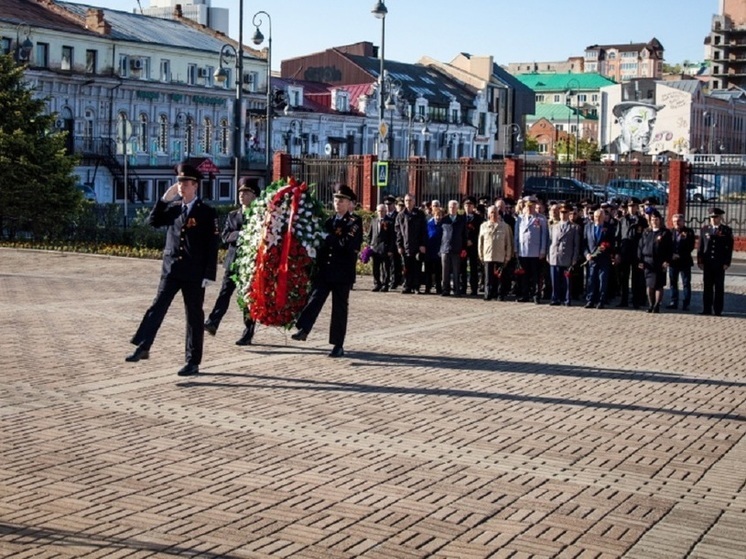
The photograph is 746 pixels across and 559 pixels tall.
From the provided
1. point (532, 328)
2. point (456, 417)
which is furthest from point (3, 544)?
point (532, 328)

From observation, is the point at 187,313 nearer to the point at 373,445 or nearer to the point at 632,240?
the point at 373,445

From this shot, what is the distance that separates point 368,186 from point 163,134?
105 feet

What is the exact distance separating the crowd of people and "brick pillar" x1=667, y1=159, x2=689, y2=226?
818 cm

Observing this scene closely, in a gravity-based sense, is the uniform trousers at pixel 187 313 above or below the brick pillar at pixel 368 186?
below

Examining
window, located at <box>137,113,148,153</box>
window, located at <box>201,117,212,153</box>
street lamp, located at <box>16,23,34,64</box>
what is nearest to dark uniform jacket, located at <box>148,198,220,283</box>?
street lamp, located at <box>16,23,34,64</box>

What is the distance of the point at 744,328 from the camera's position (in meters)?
18.3


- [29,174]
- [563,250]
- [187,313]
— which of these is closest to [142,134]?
[29,174]

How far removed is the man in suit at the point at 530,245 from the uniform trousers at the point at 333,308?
7.58 meters

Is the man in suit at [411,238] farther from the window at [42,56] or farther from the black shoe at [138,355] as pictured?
the window at [42,56]

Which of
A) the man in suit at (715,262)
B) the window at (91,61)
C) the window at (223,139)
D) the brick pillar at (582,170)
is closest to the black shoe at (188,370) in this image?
the man in suit at (715,262)

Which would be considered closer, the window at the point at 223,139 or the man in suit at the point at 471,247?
the man in suit at the point at 471,247

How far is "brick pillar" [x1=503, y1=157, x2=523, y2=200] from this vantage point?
32.4 meters

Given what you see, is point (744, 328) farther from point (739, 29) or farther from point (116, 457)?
point (739, 29)

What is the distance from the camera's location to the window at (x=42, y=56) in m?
57.2
